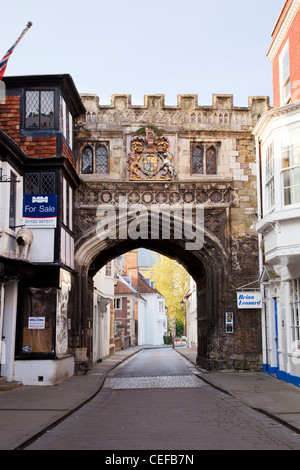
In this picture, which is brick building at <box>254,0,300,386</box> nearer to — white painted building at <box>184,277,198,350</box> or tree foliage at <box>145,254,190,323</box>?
Result: white painted building at <box>184,277,198,350</box>

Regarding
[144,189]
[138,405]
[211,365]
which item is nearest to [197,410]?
[138,405]

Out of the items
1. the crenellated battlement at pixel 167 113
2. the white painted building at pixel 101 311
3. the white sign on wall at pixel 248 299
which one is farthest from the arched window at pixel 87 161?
the white sign on wall at pixel 248 299

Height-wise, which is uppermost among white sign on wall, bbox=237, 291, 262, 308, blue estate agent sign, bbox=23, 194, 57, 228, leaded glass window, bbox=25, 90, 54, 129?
leaded glass window, bbox=25, 90, 54, 129

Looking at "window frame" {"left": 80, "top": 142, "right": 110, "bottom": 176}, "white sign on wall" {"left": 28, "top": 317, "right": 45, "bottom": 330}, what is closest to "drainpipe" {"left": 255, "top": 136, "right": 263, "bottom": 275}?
"window frame" {"left": 80, "top": 142, "right": 110, "bottom": 176}

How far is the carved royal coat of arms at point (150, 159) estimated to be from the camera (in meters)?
19.9

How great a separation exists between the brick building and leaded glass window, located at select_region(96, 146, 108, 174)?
5.90m

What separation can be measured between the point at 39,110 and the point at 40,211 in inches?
124

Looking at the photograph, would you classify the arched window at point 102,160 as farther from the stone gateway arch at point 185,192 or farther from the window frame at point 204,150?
the window frame at point 204,150

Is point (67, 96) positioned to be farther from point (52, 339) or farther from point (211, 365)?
point (211, 365)

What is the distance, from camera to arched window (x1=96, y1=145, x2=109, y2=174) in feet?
66.1

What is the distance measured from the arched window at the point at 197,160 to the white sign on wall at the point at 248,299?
4.57 m

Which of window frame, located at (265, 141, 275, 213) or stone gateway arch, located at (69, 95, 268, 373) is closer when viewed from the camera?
window frame, located at (265, 141, 275, 213)

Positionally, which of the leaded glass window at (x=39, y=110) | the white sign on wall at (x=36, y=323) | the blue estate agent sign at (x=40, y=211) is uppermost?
A: the leaded glass window at (x=39, y=110)

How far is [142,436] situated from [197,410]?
301 cm
